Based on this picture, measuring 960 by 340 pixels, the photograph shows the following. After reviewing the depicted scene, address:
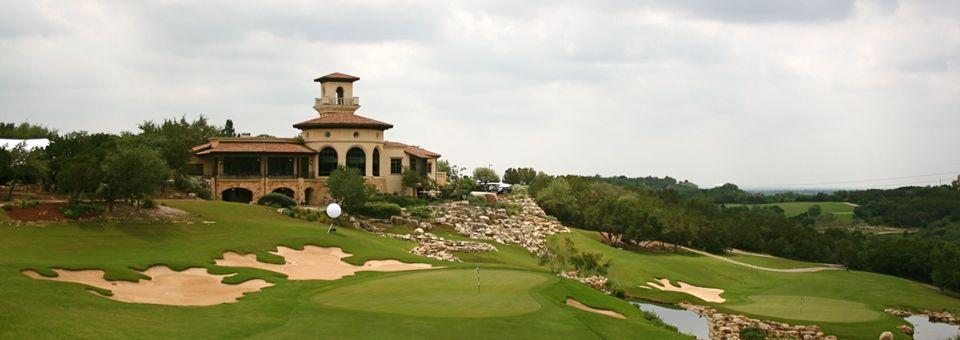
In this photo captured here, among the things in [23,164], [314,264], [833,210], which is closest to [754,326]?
[314,264]

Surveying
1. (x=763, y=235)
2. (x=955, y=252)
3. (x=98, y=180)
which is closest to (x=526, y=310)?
(x=98, y=180)

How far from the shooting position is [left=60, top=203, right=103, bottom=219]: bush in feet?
150

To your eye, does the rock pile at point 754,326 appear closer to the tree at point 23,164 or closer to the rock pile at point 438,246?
the rock pile at point 438,246

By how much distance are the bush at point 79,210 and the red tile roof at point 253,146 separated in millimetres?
20696

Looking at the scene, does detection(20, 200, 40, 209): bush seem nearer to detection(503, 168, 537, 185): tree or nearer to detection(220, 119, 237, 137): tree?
detection(220, 119, 237, 137): tree

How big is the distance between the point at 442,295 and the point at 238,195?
138 ft

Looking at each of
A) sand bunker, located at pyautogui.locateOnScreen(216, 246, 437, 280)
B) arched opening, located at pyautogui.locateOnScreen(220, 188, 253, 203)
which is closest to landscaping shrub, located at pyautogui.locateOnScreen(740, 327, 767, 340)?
sand bunker, located at pyautogui.locateOnScreen(216, 246, 437, 280)

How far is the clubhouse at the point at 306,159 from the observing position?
2724 inches

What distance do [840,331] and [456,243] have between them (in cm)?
2500

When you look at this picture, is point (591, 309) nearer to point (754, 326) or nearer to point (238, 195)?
point (754, 326)

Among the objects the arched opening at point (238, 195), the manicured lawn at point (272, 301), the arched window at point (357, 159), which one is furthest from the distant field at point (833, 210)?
the manicured lawn at point (272, 301)

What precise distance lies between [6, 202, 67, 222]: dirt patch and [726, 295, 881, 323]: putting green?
36.2 meters

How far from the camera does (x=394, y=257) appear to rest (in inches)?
1837

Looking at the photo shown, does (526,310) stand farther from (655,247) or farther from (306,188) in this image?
(655,247)
